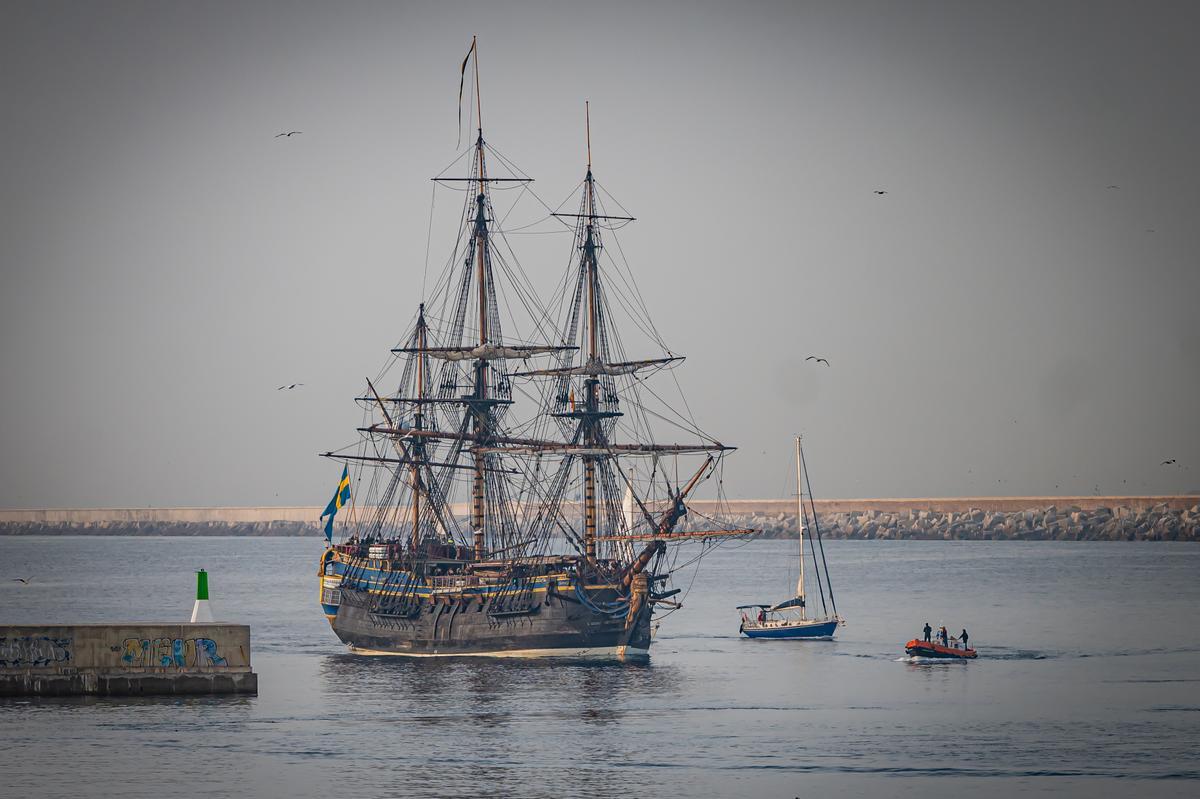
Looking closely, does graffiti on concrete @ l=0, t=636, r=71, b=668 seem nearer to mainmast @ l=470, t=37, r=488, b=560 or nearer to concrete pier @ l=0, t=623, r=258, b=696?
concrete pier @ l=0, t=623, r=258, b=696

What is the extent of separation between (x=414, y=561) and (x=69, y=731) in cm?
3577

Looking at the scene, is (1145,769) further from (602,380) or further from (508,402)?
(508,402)

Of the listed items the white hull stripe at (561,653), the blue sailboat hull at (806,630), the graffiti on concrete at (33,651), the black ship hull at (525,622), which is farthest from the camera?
the blue sailboat hull at (806,630)

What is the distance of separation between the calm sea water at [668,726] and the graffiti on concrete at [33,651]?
153cm

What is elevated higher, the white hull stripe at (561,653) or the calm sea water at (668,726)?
the white hull stripe at (561,653)

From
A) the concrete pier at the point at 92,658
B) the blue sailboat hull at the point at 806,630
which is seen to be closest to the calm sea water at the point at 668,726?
the concrete pier at the point at 92,658

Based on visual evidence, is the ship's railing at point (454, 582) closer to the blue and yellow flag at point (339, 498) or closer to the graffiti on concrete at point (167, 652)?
the blue and yellow flag at point (339, 498)

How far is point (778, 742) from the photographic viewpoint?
6225 cm

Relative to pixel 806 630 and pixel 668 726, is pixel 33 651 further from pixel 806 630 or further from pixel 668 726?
pixel 806 630

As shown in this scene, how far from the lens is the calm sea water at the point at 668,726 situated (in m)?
53.5

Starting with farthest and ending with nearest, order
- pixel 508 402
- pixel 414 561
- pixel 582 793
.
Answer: pixel 508 402 < pixel 414 561 < pixel 582 793

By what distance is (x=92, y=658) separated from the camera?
210 ft

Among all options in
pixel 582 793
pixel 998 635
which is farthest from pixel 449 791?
pixel 998 635

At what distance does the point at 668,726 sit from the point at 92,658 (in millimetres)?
21474
